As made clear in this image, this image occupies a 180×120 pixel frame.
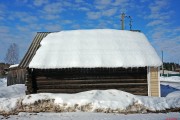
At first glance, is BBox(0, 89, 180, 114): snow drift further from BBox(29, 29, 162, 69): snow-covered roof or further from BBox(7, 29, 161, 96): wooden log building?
BBox(29, 29, 162, 69): snow-covered roof

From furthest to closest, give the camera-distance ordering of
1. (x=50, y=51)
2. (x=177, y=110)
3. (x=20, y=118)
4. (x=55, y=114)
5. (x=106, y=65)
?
1. (x=50, y=51)
2. (x=106, y=65)
3. (x=177, y=110)
4. (x=55, y=114)
5. (x=20, y=118)

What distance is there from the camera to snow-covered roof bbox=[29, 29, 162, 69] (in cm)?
1808

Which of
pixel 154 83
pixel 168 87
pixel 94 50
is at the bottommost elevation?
pixel 168 87

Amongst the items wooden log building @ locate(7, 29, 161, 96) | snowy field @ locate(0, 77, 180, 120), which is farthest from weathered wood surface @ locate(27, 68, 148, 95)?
snowy field @ locate(0, 77, 180, 120)

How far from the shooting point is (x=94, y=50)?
19656 mm

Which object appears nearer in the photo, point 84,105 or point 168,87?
point 84,105

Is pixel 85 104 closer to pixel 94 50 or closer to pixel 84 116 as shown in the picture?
pixel 84 116

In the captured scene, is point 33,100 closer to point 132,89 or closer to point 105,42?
point 132,89

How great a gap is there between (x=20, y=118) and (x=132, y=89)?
7943 mm

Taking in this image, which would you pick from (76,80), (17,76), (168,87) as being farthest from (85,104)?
(17,76)

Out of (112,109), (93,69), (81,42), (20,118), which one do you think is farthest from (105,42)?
(20,118)

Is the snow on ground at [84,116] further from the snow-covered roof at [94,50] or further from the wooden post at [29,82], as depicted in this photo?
the snow-covered roof at [94,50]

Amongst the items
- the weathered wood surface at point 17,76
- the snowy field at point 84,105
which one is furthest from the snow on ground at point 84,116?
the weathered wood surface at point 17,76

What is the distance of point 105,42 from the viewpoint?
20.9 meters
